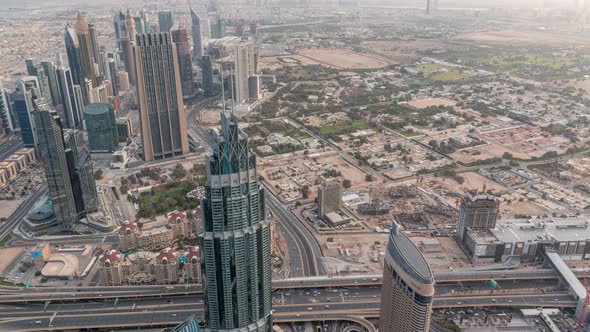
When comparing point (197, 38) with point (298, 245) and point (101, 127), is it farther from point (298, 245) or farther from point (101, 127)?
point (298, 245)

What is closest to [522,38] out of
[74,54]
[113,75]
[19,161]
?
[113,75]

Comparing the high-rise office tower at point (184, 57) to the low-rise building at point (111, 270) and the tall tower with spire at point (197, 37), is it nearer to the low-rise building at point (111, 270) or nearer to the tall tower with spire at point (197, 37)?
the tall tower with spire at point (197, 37)

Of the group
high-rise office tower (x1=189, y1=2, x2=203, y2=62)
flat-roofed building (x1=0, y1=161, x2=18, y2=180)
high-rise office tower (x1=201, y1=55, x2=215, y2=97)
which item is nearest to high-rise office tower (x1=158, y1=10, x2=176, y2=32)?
high-rise office tower (x1=189, y1=2, x2=203, y2=62)

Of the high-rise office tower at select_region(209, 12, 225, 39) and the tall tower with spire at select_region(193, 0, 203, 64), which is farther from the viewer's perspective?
the high-rise office tower at select_region(209, 12, 225, 39)

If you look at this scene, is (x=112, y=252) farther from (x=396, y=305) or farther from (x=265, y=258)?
(x=396, y=305)

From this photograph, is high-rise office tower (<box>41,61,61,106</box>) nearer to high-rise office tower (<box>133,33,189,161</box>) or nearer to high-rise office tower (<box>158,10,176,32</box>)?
high-rise office tower (<box>133,33,189,161</box>)

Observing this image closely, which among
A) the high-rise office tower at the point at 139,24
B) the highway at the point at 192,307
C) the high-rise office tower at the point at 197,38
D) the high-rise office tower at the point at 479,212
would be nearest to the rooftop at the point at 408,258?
the highway at the point at 192,307
